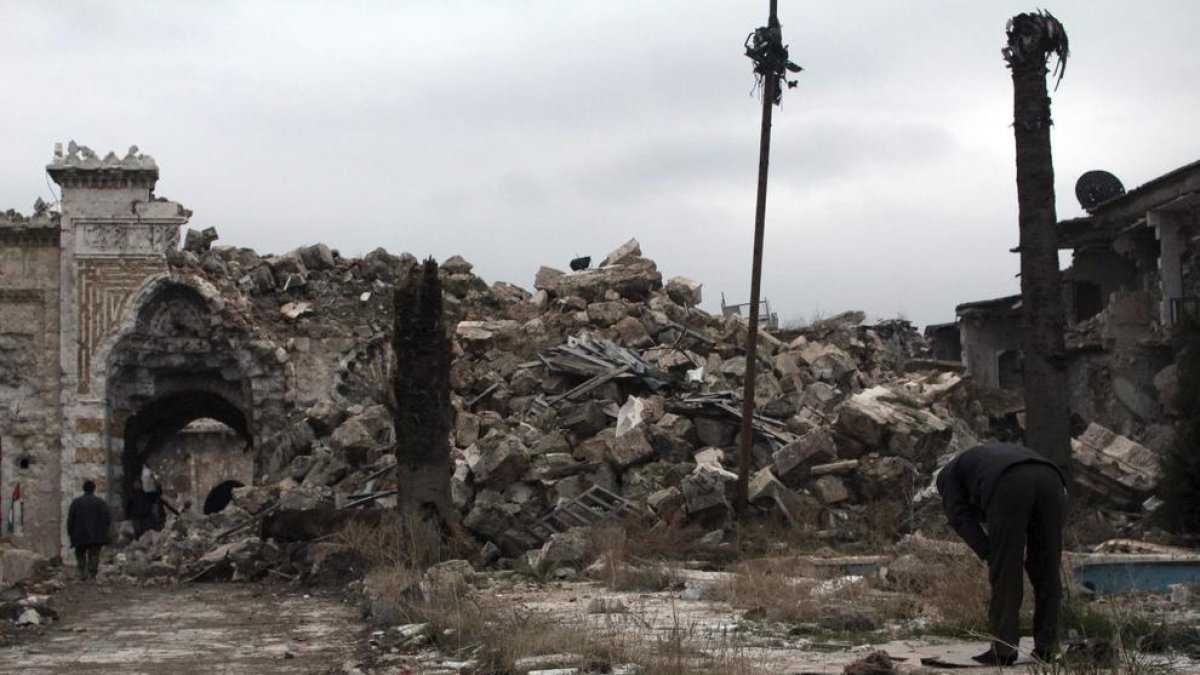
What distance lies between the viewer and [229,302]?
24062 mm

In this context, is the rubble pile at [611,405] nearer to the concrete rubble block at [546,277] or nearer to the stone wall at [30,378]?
the concrete rubble block at [546,277]

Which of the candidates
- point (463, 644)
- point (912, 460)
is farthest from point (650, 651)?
point (912, 460)

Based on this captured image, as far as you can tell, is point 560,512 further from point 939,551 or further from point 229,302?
point 229,302

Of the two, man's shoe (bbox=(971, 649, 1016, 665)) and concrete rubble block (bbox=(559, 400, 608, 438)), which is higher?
concrete rubble block (bbox=(559, 400, 608, 438))

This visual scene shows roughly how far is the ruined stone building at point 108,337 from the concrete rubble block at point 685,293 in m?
5.09

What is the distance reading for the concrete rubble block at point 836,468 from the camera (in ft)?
52.6

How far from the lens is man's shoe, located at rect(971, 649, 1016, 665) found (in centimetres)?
651

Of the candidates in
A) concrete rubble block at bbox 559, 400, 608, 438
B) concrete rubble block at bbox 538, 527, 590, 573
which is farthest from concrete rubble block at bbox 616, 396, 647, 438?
concrete rubble block at bbox 538, 527, 590, 573

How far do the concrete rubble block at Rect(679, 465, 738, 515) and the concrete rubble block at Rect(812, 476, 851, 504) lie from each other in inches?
44.1

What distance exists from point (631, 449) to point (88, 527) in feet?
22.8

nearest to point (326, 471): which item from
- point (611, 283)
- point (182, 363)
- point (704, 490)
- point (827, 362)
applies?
point (611, 283)

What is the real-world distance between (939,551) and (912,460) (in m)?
5.61

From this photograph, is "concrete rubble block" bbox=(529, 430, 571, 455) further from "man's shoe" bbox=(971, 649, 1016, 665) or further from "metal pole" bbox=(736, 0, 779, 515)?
"man's shoe" bbox=(971, 649, 1016, 665)

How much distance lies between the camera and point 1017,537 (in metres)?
6.57
